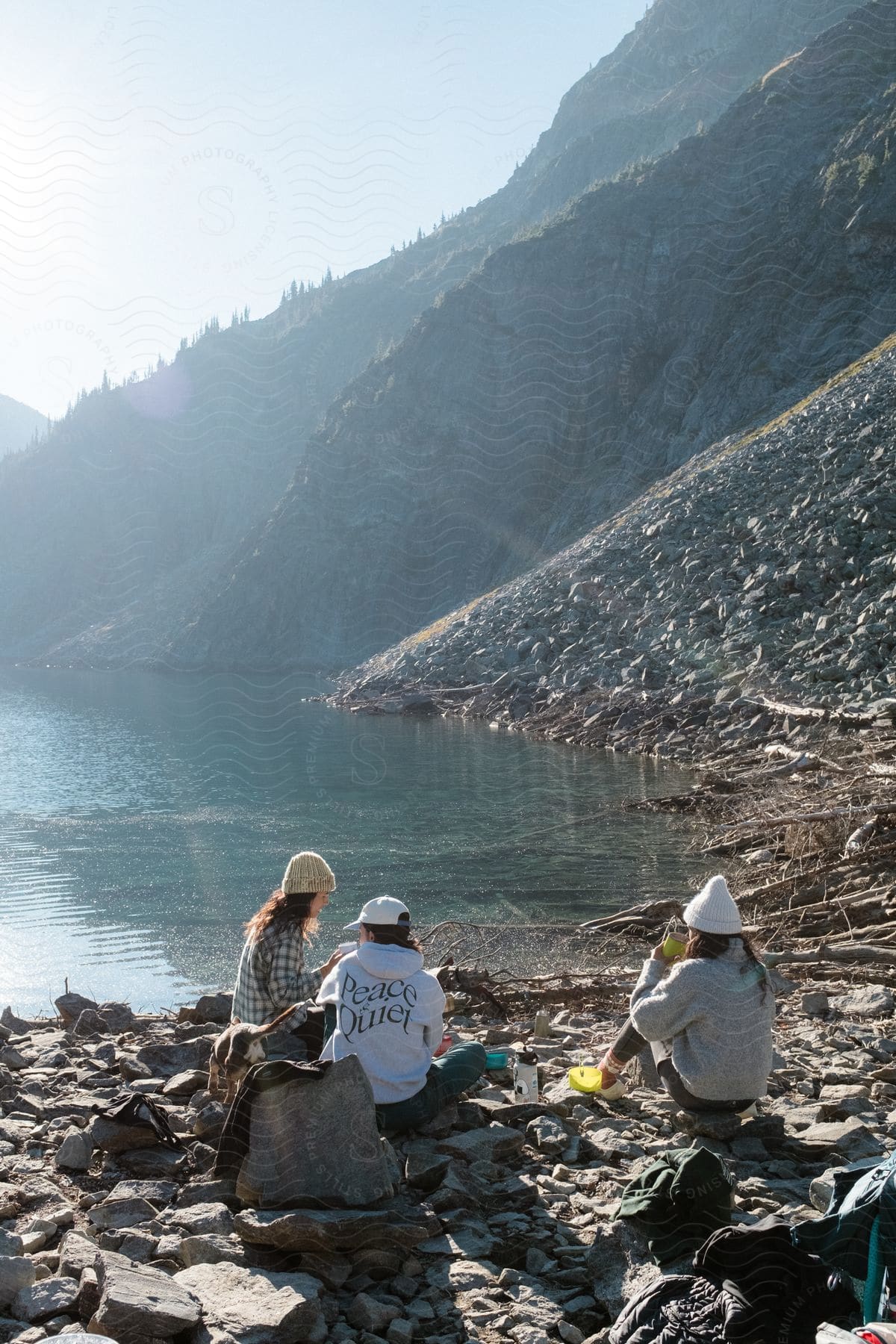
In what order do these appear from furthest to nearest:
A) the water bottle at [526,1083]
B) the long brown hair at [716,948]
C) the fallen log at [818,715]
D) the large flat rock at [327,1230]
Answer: the fallen log at [818,715] < the water bottle at [526,1083] < the long brown hair at [716,948] < the large flat rock at [327,1230]

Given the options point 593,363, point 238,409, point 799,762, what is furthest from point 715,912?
point 238,409

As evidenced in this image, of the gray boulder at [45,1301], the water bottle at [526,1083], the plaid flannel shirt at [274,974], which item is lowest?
the water bottle at [526,1083]

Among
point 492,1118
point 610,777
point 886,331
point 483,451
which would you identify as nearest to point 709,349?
point 886,331

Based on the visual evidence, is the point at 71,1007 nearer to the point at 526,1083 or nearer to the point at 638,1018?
the point at 526,1083

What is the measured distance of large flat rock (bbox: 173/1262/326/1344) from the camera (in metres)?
3.28

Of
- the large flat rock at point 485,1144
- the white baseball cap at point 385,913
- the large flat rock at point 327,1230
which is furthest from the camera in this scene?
the white baseball cap at point 385,913

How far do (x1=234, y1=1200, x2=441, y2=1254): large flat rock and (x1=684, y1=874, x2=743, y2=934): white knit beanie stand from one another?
1.95 metres

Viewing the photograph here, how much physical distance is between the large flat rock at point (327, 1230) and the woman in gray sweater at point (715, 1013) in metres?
1.72

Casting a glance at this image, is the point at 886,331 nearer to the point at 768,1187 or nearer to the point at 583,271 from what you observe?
the point at 583,271

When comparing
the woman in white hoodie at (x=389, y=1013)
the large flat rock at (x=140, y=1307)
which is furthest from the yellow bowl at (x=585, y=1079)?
the large flat rock at (x=140, y=1307)

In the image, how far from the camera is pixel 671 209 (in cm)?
8381

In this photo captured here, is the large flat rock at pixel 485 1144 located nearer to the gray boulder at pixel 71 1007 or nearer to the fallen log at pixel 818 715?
the gray boulder at pixel 71 1007

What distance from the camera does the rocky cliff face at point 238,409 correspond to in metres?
133

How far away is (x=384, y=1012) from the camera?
16.4ft
